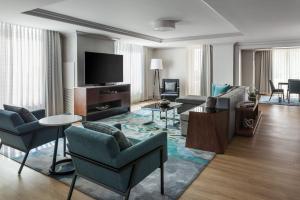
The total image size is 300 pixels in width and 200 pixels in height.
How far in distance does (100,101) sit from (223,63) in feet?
15.1

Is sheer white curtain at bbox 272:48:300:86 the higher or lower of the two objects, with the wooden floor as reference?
higher

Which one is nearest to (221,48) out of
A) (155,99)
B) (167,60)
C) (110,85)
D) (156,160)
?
(167,60)

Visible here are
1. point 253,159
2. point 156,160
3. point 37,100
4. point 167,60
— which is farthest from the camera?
point 167,60

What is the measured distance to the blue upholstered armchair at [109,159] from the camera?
192 centimetres

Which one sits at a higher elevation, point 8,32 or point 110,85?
point 8,32

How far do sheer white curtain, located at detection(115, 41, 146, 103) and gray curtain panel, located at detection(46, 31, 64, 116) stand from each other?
2.26m

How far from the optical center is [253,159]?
3412 millimetres

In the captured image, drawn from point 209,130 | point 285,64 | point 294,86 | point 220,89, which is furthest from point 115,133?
point 285,64

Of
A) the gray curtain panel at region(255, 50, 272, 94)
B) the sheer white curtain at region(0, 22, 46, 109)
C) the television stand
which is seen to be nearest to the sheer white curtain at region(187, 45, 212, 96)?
the television stand

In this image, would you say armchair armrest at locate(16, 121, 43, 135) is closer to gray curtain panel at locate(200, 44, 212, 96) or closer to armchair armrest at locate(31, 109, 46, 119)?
armchair armrest at locate(31, 109, 46, 119)

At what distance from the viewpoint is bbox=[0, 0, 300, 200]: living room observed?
240cm

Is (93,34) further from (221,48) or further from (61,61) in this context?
(221,48)

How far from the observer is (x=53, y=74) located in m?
5.97

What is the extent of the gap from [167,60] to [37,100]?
5.60 m
